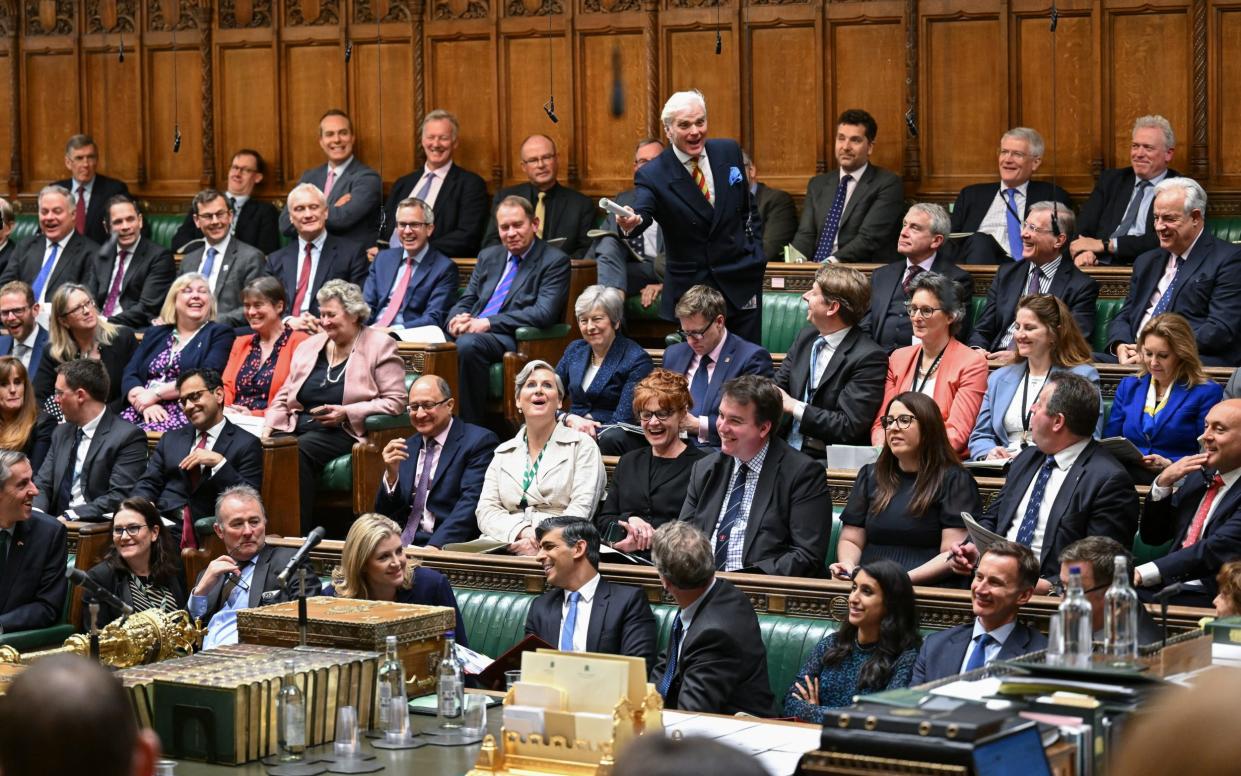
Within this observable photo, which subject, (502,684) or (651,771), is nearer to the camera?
(651,771)

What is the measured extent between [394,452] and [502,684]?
86.8 inches

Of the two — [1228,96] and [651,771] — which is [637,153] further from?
[651,771]

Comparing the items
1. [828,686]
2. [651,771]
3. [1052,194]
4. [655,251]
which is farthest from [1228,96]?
[651,771]

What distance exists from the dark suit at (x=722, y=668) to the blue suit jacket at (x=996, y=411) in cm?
175

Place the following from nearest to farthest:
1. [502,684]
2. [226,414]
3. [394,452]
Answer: [502,684] < [394,452] < [226,414]

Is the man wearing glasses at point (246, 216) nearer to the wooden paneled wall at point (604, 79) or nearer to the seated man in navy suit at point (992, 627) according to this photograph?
the wooden paneled wall at point (604, 79)

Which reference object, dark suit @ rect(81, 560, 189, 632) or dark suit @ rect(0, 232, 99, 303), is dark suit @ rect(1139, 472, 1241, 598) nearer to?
dark suit @ rect(81, 560, 189, 632)

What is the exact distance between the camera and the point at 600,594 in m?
5.01

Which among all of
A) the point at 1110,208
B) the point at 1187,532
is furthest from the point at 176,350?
the point at 1187,532

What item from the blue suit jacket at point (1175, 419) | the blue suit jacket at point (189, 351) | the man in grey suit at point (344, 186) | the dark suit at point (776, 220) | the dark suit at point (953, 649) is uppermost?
the man in grey suit at point (344, 186)

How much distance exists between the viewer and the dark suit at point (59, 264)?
9.03 m

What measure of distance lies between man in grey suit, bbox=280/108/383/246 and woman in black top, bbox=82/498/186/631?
3005 mm

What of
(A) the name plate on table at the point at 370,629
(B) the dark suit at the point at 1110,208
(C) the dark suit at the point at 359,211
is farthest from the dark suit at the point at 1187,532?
(C) the dark suit at the point at 359,211

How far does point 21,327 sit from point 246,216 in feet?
5.91
